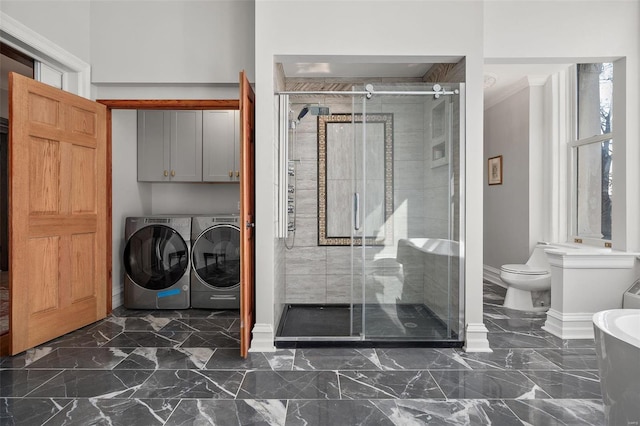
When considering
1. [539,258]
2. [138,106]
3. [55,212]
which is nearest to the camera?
[55,212]

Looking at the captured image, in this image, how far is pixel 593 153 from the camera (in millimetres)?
3920

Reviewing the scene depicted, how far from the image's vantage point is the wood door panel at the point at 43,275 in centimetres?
268

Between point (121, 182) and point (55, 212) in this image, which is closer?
point (55, 212)

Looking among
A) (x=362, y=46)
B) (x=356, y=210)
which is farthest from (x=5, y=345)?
(x=362, y=46)

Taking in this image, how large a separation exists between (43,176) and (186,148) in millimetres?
1514

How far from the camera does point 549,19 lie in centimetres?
292

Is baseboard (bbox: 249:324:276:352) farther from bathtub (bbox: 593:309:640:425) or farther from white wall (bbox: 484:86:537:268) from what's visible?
white wall (bbox: 484:86:537:268)

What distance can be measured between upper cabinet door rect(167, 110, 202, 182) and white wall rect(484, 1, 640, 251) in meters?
2.85

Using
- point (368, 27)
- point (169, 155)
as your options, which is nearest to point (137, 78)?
point (169, 155)

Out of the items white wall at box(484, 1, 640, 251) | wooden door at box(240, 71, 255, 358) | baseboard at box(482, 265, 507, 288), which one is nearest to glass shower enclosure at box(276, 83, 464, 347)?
wooden door at box(240, 71, 255, 358)

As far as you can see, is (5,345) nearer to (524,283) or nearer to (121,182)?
(121,182)

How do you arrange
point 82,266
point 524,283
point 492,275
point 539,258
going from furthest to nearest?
point 492,275 → point 539,258 → point 524,283 → point 82,266

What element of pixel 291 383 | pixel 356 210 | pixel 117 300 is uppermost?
pixel 356 210

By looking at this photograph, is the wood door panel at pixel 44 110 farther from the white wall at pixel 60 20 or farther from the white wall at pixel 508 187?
the white wall at pixel 508 187
